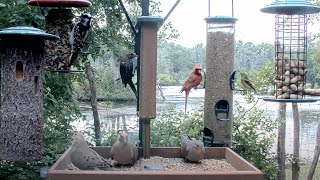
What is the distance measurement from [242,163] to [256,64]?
4.85 metres

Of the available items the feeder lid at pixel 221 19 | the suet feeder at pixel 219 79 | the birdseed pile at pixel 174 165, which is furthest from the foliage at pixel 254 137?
the birdseed pile at pixel 174 165

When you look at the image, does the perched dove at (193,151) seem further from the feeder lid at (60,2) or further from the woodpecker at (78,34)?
the feeder lid at (60,2)

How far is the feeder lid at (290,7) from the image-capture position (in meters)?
3.72

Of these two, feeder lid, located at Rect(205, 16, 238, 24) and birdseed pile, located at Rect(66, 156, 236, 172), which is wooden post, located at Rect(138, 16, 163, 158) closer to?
birdseed pile, located at Rect(66, 156, 236, 172)

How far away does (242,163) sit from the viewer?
311 cm

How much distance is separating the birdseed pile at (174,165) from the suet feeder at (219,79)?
65 centimetres

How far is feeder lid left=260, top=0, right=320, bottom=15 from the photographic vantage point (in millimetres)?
3721

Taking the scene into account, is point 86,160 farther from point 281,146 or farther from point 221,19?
point 281,146

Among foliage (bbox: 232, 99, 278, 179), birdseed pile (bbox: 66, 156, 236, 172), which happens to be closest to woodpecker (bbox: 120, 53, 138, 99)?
birdseed pile (bbox: 66, 156, 236, 172)

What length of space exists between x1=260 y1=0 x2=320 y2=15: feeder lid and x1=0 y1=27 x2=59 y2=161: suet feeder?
5.31ft

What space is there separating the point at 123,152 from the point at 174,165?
1.24 feet

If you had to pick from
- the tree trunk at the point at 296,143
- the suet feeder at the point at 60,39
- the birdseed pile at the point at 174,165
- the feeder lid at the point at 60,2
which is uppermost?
the feeder lid at the point at 60,2

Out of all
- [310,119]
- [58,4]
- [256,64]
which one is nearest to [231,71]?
[58,4]

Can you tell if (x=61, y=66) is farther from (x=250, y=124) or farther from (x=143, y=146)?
(x=250, y=124)
